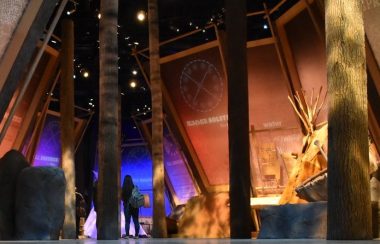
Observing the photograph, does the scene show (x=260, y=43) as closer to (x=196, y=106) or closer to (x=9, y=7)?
(x=196, y=106)

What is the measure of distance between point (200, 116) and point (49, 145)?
6290 millimetres

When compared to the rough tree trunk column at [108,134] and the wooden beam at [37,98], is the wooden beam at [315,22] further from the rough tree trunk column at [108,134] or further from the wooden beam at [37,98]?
the wooden beam at [37,98]

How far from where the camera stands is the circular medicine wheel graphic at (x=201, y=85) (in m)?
16.0

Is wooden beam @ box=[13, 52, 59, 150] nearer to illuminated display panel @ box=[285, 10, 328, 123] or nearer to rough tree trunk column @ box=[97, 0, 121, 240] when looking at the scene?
illuminated display panel @ box=[285, 10, 328, 123]

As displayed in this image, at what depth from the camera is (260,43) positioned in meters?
14.3

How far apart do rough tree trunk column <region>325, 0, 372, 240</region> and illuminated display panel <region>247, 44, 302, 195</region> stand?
8910 millimetres

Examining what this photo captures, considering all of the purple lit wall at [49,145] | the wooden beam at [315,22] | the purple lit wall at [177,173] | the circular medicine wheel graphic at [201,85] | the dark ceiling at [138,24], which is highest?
the dark ceiling at [138,24]

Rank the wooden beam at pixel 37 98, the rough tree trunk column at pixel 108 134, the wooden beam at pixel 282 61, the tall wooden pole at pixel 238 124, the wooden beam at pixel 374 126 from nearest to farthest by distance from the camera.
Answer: the tall wooden pole at pixel 238 124
the rough tree trunk column at pixel 108 134
the wooden beam at pixel 374 126
the wooden beam at pixel 282 61
the wooden beam at pixel 37 98

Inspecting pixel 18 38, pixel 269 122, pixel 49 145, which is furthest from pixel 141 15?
pixel 18 38

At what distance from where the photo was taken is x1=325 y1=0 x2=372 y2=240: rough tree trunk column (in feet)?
16.2

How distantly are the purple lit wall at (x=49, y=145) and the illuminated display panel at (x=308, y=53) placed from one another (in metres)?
9.86

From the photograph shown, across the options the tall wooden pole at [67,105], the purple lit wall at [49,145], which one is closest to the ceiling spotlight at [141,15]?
the tall wooden pole at [67,105]

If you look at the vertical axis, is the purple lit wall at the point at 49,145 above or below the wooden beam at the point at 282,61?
below

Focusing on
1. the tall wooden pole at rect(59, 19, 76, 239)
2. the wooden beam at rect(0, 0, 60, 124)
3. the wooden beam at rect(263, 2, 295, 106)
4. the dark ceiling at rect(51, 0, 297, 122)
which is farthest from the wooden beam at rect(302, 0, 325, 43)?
the wooden beam at rect(0, 0, 60, 124)
